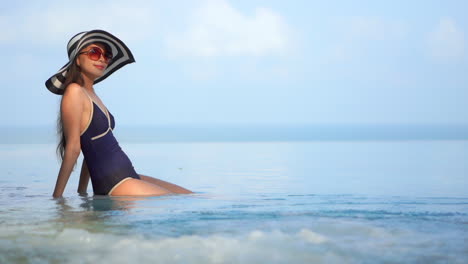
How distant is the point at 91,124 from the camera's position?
4.65 metres

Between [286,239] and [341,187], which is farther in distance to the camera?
[341,187]

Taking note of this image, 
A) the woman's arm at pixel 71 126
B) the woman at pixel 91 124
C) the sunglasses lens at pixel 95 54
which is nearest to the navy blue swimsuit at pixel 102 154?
the woman at pixel 91 124

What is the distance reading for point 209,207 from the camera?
4.47 meters

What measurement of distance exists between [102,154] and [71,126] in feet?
1.10

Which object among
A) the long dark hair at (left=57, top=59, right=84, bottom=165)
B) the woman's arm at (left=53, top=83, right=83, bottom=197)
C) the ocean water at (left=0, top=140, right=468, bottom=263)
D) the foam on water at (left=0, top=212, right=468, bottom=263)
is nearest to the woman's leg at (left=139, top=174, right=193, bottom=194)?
the ocean water at (left=0, top=140, right=468, bottom=263)

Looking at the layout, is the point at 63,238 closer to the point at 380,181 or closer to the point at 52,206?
the point at 52,206

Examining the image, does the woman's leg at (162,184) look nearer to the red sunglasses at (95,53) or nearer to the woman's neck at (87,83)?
the woman's neck at (87,83)

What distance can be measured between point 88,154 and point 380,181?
192 inches

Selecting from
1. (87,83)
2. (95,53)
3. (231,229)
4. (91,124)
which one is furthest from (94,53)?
(231,229)

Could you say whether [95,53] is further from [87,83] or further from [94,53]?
[87,83]

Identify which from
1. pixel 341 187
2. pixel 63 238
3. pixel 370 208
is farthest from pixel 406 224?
pixel 341 187

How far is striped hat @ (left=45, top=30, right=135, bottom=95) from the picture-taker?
4789 mm

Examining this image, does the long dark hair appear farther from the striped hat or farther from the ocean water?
the ocean water

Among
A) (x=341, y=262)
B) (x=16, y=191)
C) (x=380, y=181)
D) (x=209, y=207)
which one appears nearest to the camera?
(x=341, y=262)
